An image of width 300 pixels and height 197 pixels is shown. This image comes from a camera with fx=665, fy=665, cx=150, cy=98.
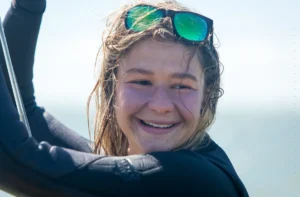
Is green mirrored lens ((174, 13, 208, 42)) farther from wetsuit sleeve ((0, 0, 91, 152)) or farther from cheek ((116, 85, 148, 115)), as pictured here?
wetsuit sleeve ((0, 0, 91, 152))

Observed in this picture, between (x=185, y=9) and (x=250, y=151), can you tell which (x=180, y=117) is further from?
(x=250, y=151)

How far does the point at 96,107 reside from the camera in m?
2.87

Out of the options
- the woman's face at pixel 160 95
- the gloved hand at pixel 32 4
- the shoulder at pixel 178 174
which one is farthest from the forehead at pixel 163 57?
the gloved hand at pixel 32 4

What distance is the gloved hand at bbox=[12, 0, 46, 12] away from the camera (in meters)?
2.77

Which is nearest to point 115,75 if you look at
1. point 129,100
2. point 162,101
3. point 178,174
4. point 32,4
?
point 129,100

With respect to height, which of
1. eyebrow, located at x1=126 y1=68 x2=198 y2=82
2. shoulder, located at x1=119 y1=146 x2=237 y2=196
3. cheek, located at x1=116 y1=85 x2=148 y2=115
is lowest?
shoulder, located at x1=119 y1=146 x2=237 y2=196

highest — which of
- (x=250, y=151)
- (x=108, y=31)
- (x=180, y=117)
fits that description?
(x=108, y=31)

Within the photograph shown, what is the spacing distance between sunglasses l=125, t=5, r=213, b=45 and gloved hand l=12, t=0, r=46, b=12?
44 cm

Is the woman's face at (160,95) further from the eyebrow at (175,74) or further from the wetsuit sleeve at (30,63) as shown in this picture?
the wetsuit sleeve at (30,63)

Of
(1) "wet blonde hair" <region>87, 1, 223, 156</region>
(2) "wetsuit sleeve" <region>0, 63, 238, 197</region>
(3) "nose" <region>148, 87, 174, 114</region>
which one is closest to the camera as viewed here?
(2) "wetsuit sleeve" <region>0, 63, 238, 197</region>

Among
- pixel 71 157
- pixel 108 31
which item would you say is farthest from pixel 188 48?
pixel 71 157

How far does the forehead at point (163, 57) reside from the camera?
2.42 meters

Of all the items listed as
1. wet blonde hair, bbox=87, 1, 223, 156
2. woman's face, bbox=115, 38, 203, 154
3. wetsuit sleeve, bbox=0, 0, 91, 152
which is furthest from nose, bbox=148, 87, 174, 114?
wetsuit sleeve, bbox=0, 0, 91, 152

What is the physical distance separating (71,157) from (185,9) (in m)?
0.84
